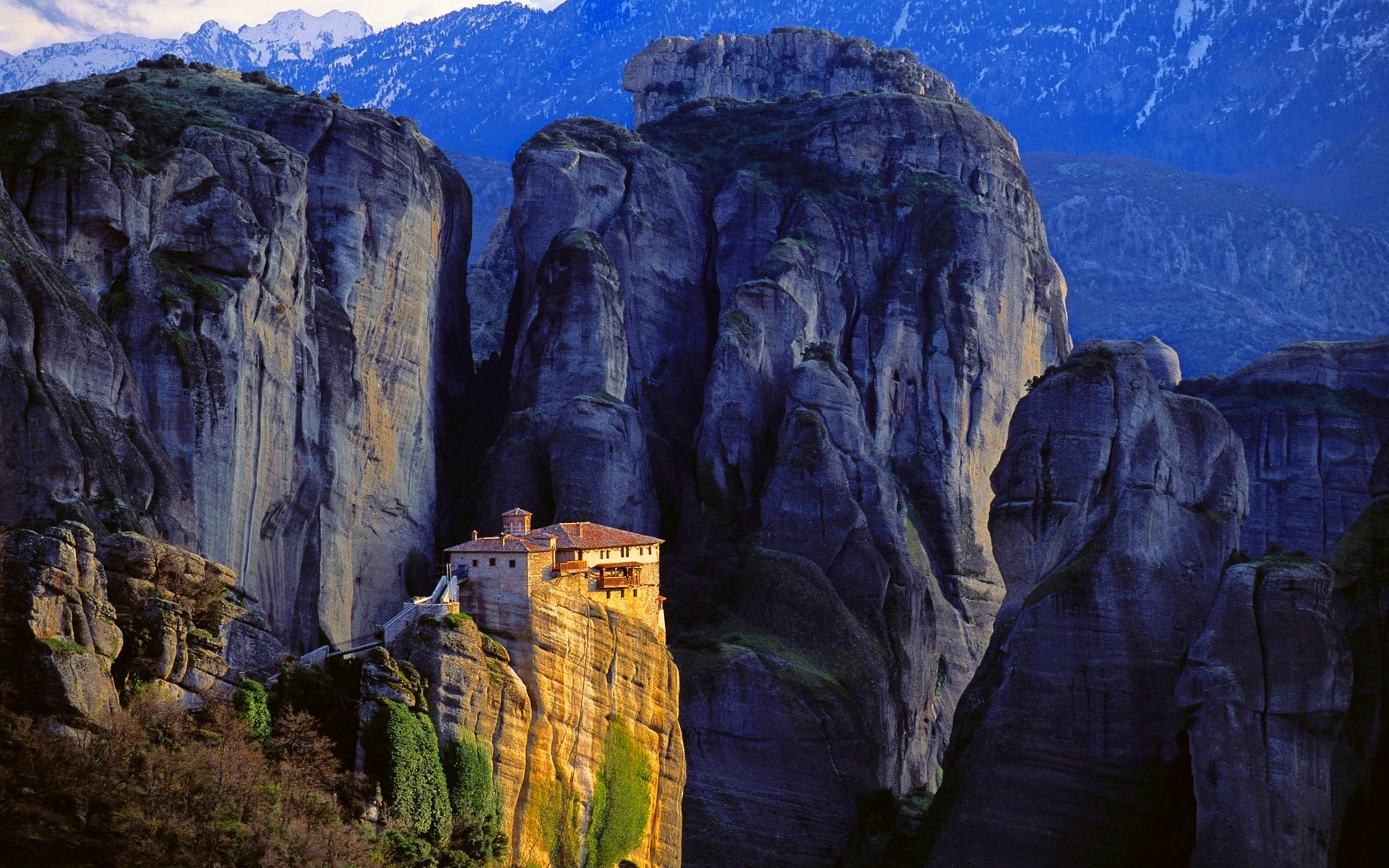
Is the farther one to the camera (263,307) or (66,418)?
(263,307)

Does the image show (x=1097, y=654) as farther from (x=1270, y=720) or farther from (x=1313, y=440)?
(x=1313, y=440)

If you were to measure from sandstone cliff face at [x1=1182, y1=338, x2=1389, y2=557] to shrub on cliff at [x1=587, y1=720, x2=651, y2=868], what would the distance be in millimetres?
46631

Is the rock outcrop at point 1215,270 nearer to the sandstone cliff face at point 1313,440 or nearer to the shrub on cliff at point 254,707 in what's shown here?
the sandstone cliff face at point 1313,440

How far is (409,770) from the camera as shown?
66375 millimetres

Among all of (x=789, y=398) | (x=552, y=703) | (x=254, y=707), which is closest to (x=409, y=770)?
(x=254, y=707)

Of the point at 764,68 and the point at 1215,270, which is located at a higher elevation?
the point at 764,68

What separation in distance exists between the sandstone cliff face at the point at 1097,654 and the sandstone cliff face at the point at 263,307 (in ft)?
92.3

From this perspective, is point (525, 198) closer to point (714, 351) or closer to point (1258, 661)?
point (714, 351)

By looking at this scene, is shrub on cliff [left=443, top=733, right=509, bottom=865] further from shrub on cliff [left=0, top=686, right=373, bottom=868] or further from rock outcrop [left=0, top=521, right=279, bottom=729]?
rock outcrop [left=0, top=521, right=279, bottom=729]

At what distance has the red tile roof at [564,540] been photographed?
244 feet

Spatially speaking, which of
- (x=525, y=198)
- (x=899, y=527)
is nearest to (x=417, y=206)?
(x=525, y=198)

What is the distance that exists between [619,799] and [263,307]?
27.0m

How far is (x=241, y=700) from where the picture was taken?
64.8 metres

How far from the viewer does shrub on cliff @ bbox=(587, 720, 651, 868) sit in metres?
77.1
